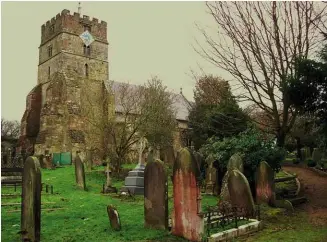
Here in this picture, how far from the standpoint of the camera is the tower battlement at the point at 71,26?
38.8 m

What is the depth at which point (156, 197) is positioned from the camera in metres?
8.16

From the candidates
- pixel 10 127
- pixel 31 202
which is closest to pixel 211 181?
pixel 31 202

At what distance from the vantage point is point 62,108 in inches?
1387

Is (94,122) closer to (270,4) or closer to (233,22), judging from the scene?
(233,22)

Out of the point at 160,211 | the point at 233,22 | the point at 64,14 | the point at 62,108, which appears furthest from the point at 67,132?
the point at 160,211

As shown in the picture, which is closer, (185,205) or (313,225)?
(185,205)

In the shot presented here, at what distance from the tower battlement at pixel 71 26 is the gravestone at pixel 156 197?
33781 mm

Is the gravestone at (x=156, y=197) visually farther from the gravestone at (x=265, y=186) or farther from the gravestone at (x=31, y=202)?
the gravestone at (x=265, y=186)

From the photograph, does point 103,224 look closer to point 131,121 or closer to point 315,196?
point 315,196

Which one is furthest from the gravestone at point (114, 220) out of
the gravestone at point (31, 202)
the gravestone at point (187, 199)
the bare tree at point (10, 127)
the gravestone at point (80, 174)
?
the bare tree at point (10, 127)

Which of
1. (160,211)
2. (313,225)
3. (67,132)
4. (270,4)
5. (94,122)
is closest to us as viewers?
(160,211)

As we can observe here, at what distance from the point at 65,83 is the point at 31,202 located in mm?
29897

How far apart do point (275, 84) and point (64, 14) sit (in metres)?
31.7

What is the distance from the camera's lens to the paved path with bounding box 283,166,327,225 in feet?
33.5
